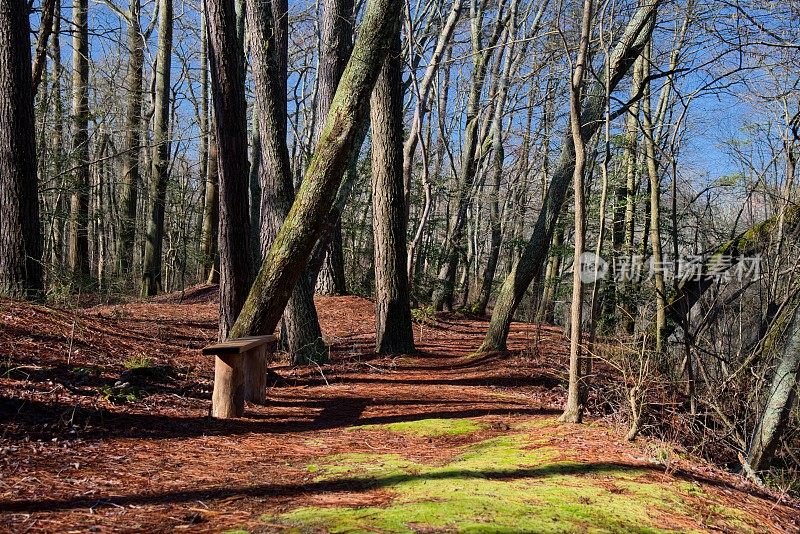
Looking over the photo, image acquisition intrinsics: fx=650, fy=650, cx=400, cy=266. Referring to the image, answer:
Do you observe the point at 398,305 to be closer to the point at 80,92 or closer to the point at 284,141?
the point at 284,141

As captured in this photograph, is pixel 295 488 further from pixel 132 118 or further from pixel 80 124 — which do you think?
pixel 132 118

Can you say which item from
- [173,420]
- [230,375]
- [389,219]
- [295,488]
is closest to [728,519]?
[295,488]

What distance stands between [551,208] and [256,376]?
16.6 feet

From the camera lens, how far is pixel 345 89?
636cm

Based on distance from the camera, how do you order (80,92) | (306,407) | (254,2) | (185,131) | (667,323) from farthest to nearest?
(185,131) → (80,92) → (667,323) → (254,2) → (306,407)

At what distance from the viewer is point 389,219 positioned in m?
9.63

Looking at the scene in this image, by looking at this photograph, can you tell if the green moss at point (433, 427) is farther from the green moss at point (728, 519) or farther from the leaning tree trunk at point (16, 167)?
the leaning tree trunk at point (16, 167)

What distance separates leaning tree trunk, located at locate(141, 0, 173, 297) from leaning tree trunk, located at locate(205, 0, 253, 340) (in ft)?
38.8

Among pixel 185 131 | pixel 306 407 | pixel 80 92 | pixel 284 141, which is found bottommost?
pixel 306 407

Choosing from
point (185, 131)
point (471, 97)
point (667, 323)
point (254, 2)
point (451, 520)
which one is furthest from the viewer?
point (185, 131)

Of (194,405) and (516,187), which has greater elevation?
(516,187)

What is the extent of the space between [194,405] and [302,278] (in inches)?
110

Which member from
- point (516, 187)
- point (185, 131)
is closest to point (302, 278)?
point (516, 187)

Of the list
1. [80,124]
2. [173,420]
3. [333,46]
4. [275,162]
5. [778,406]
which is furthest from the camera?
[80,124]
